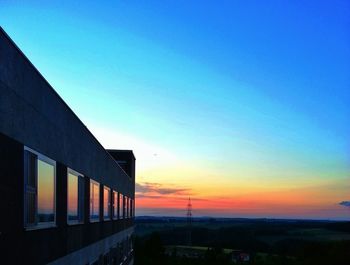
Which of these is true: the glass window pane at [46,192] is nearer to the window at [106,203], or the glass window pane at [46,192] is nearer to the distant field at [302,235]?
the window at [106,203]

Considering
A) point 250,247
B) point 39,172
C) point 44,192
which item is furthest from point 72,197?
point 250,247

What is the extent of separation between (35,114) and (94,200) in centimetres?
1108

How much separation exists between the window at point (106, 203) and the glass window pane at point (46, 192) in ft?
41.4

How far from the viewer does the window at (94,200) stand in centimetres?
2124

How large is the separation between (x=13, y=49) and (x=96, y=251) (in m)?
14.4

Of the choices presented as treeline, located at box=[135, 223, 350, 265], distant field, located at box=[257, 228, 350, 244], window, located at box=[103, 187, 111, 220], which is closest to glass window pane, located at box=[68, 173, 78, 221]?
window, located at box=[103, 187, 111, 220]

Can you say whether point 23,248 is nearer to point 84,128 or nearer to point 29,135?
point 29,135

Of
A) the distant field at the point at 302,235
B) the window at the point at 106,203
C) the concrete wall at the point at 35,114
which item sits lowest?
the distant field at the point at 302,235

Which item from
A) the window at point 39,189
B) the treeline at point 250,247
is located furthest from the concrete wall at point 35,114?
the treeline at point 250,247

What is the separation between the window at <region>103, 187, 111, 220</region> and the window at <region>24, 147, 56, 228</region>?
41.6 ft

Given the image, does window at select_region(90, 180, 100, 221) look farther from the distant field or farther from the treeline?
the distant field

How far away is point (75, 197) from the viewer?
679 inches

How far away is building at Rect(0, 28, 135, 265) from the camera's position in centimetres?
947

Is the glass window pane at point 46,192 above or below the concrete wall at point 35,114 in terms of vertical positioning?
below
